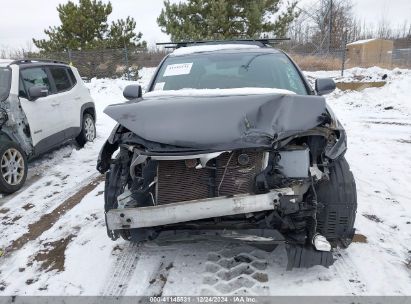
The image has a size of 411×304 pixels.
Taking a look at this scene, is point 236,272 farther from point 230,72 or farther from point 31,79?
point 31,79

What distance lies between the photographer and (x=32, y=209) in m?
4.93

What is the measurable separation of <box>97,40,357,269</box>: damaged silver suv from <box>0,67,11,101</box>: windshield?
3.18 m

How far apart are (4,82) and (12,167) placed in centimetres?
132

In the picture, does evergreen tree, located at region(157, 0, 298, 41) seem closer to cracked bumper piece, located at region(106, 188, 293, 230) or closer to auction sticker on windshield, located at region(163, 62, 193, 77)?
auction sticker on windshield, located at region(163, 62, 193, 77)

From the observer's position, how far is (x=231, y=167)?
9.95 feet

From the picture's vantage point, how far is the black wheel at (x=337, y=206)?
3.13 metres

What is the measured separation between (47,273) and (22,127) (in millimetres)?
3147

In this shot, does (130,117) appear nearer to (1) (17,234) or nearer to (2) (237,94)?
(2) (237,94)

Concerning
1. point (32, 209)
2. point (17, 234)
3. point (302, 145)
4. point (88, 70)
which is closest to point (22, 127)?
point (32, 209)

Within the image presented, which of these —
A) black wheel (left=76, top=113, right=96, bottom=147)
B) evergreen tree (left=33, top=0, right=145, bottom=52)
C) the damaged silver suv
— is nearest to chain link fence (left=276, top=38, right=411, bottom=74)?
evergreen tree (left=33, top=0, right=145, bottom=52)

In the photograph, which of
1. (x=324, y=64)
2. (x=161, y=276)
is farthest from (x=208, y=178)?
(x=324, y=64)

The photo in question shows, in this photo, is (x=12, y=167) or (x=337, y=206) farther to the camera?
(x=12, y=167)

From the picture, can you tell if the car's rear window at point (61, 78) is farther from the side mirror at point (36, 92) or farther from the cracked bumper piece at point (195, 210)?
the cracked bumper piece at point (195, 210)

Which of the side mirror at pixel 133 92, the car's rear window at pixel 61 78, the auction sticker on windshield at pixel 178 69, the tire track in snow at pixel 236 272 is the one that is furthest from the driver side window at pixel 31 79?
the tire track in snow at pixel 236 272
